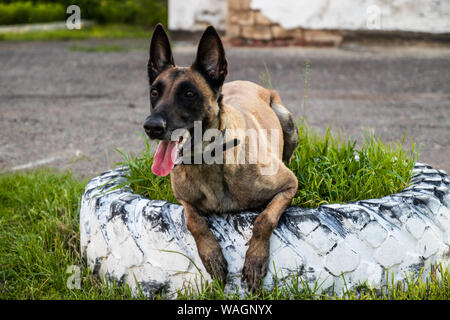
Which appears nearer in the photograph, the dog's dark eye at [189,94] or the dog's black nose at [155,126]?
the dog's black nose at [155,126]

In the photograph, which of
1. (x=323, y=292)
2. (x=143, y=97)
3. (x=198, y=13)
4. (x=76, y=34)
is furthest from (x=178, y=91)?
(x=76, y=34)

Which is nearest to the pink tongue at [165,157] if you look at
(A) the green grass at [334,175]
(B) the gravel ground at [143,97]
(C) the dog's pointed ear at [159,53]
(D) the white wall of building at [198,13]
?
(C) the dog's pointed ear at [159,53]

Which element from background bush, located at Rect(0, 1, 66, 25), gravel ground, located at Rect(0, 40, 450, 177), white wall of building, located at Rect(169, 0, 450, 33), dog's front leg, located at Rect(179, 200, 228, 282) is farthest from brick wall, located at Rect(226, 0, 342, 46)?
background bush, located at Rect(0, 1, 66, 25)

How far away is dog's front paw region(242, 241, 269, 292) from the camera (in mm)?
2545

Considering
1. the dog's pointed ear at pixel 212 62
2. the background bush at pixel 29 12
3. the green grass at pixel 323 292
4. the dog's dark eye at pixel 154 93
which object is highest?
the background bush at pixel 29 12

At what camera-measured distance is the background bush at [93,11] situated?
52.3 ft

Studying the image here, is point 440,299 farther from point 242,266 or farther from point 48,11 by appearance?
point 48,11

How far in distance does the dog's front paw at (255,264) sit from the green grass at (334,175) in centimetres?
52

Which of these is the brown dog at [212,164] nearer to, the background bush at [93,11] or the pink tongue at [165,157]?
the pink tongue at [165,157]

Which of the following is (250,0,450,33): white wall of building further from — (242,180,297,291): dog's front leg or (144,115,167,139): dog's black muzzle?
(144,115,167,139): dog's black muzzle

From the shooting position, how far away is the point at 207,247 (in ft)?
8.63

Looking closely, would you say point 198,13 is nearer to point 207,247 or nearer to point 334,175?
point 334,175

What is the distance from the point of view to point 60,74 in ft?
30.4

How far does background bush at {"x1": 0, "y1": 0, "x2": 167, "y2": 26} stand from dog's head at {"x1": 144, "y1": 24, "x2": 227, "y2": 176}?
14.2 meters
